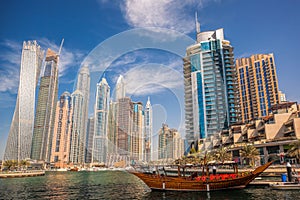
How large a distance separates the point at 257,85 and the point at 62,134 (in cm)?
14115

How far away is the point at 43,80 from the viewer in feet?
605

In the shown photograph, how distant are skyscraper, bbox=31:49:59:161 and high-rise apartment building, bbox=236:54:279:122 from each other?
5275 inches

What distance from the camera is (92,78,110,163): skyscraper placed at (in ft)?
205

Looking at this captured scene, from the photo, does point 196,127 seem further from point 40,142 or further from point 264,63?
point 40,142

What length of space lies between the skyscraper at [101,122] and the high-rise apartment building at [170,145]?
23006mm

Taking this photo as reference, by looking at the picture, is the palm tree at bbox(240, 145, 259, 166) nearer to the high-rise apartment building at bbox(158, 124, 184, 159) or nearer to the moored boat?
the moored boat

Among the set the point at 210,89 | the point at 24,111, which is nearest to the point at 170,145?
the point at 210,89

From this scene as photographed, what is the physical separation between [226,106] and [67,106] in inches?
5150

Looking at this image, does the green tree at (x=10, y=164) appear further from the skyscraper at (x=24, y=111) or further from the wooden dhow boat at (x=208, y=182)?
the wooden dhow boat at (x=208, y=182)

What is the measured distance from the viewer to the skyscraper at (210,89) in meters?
112

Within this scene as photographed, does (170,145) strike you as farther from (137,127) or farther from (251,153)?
(251,153)

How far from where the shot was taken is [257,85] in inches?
5369

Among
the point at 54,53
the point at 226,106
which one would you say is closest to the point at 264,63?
the point at 226,106

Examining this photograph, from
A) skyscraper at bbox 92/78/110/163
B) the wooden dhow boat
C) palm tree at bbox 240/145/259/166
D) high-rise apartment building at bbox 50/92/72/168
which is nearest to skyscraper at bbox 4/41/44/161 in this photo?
skyscraper at bbox 92/78/110/163
